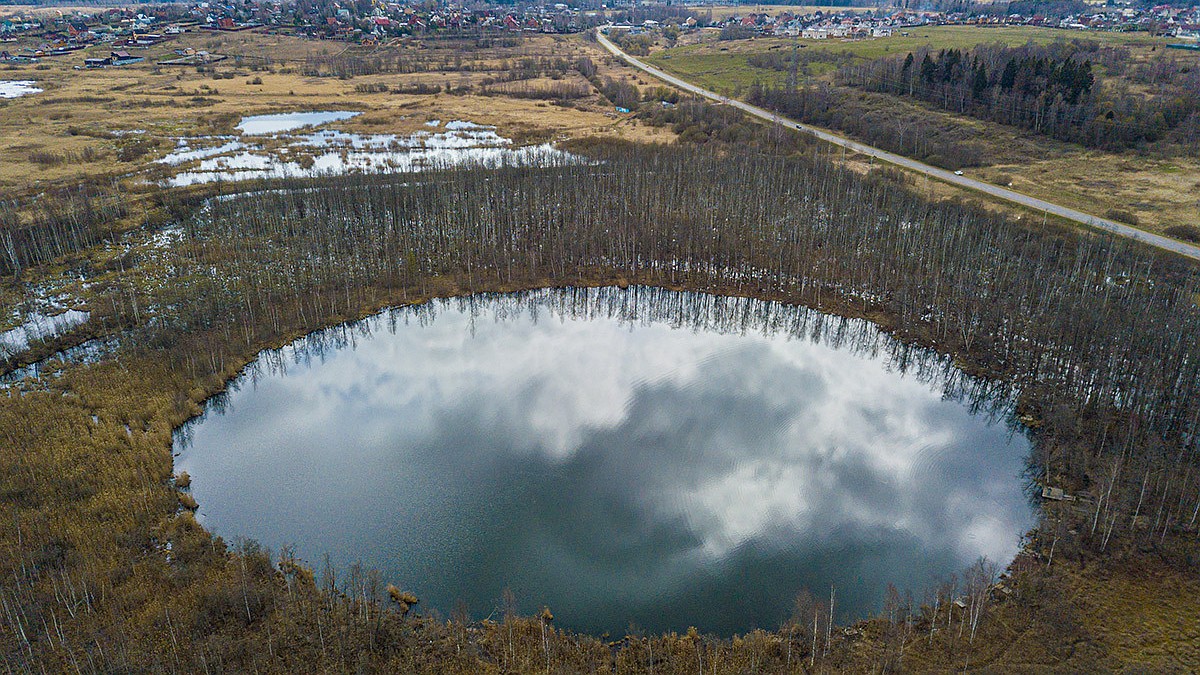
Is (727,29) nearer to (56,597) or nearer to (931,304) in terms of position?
(931,304)

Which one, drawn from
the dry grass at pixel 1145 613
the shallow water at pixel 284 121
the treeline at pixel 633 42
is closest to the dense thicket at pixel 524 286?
the dry grass at pixel 1145 613

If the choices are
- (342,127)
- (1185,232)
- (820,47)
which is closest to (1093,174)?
(1185,232)

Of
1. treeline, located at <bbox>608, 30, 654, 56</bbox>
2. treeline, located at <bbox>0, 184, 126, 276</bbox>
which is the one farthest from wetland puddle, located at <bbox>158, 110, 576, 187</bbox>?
treeline, located at <bbox>608, 30, 654, 56</bbox>

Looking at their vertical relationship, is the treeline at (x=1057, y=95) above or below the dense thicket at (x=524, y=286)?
above

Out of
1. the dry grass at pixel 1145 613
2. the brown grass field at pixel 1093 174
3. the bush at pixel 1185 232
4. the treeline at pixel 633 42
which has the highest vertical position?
the treeline at pixel 633 42

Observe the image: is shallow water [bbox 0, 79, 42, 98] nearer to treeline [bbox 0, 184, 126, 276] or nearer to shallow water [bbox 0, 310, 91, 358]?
treeline [bbox 0, 184, 126, 276]

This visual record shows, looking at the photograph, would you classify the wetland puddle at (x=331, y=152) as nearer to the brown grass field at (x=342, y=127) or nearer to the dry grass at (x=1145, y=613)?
the brown grass field at (x=342, y=127)

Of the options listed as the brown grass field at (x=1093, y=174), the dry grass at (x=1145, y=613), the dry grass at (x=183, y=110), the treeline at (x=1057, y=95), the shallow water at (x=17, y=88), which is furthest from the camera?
the shallow water at (x=17, y=88)
